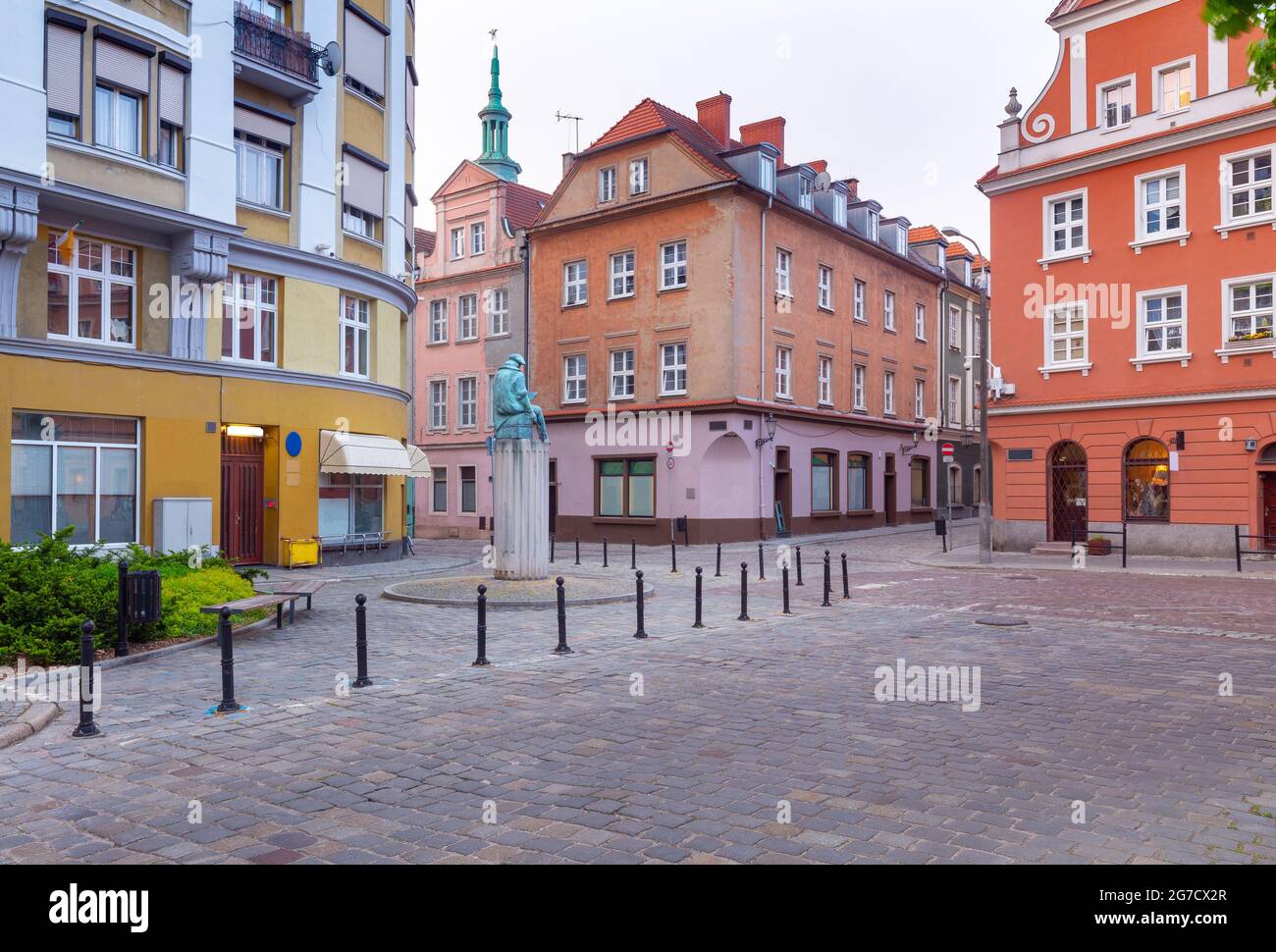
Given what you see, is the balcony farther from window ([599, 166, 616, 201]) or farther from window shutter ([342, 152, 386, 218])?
window ([599, 166, 616, 201])

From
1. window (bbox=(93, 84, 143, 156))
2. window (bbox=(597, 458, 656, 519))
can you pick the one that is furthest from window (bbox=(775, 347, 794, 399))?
window (bbox=(93, 84, 143, 156))

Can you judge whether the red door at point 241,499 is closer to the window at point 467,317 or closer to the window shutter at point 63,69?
the window shutter at point 63,69

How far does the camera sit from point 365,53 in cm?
2572

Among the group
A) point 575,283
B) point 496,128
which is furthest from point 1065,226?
point 496,128

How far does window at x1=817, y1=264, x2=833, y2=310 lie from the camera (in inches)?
1551

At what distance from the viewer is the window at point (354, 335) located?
Result: 82.8 ft

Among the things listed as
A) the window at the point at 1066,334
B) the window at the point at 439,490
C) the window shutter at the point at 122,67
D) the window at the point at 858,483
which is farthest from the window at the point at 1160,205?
the window at the point at 439,490

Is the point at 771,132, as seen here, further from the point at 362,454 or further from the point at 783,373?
the point at 362,454

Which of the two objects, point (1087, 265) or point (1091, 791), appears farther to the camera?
point (1087, 265)

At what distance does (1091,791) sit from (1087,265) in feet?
82.1

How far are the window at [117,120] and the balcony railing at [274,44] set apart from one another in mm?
3110

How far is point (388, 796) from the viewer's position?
5840 millimetres
